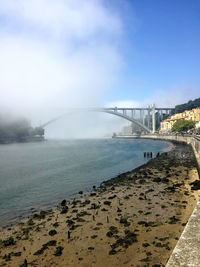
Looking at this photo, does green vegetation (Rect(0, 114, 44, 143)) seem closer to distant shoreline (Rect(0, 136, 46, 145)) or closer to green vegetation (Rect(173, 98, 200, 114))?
distant shoreline (Rect(0, 136, 46, 145))

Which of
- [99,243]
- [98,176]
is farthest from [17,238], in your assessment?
[98,176]

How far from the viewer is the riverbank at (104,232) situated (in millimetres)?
6762

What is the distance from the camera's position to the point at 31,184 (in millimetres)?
19688

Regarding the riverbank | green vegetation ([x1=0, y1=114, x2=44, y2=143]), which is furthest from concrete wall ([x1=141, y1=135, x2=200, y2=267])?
green vegetation ([x1=0, y1=114, x2=44, y2=143])

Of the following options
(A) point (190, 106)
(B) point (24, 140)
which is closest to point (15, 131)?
(B) point (24, 140)

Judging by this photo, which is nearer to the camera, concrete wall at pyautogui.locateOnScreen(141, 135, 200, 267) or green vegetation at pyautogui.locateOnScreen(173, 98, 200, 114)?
concrete wall at pyautogui.locateOnScreen(141, 135, 200, 267)

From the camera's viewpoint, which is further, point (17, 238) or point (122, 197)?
point (122, 197)

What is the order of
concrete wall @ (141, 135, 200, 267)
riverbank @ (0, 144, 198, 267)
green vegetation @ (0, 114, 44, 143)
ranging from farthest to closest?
green vegetation @ (0, 114, 44, 143)
riverbank @ (0, 144, 198, 267)
concrete wall @ (141, 135, 200, 267)

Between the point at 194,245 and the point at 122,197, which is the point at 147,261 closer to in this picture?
the point at 194,245

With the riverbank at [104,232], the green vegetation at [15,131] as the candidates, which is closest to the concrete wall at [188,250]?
the riverbank at [104,232]

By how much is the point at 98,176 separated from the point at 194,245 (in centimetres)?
1837

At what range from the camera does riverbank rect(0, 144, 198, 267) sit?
676cm

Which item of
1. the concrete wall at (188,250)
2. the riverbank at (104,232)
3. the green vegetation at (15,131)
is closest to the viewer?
the concrete wall at (188,250)

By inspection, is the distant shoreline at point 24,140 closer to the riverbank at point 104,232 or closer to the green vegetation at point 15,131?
the green vegetation at point 15,131
